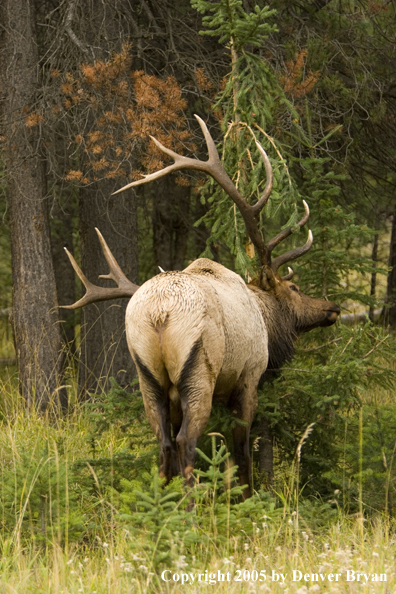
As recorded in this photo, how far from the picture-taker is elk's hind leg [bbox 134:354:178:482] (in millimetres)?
5027

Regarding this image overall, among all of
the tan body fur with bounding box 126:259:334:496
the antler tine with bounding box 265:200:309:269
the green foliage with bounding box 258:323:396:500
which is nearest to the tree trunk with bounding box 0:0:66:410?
the green foliage with bounding box 258:323:396:500

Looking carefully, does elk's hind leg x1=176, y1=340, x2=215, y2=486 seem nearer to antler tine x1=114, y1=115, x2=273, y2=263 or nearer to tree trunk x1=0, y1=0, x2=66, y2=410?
antler tine x1=114, y1=115, x2=273, y2=263

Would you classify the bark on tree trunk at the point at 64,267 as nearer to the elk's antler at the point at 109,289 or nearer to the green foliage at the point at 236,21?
the green foliage at the point at 236,21

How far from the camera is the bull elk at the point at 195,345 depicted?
473cm

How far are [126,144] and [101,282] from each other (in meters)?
2.36

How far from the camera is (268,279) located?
637 cm

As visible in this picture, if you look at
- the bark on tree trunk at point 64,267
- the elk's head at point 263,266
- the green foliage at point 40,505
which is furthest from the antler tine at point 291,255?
the bark on tree trunk at point 64,267

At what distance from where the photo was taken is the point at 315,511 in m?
5.03

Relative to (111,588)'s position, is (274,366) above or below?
above

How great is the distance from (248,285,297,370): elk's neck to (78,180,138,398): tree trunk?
2.78 meters

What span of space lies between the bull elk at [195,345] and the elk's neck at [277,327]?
157 millimetres

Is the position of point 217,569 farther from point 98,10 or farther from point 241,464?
point 98,10

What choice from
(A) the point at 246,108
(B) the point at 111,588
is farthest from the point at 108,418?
(A) the point at 246,108

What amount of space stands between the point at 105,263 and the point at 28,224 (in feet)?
3.70
